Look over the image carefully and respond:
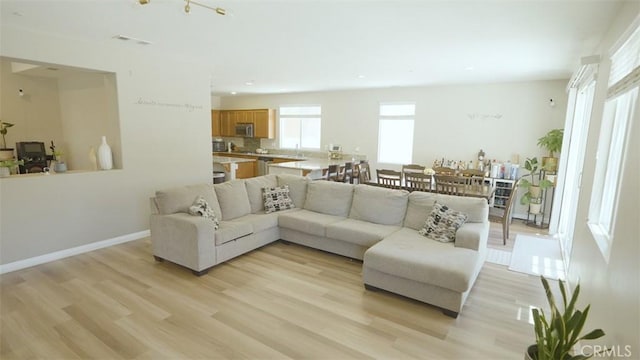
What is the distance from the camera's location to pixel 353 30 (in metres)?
3.34

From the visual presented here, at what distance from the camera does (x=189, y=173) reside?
5434 millimetres

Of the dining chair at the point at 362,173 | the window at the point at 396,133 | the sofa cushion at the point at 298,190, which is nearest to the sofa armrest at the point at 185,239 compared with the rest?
the sofa cushion at the point at 298,190

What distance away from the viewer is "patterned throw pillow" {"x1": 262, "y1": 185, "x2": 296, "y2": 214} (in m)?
4.71

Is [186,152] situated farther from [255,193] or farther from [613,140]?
[613,140]

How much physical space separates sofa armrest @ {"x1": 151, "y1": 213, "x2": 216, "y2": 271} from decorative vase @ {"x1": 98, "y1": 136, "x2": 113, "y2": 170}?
1.24 meters

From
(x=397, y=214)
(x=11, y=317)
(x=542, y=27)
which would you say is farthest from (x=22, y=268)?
(x=542, y=27)

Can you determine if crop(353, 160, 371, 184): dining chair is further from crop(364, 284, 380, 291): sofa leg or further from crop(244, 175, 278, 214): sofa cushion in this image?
crop(364, 284, 380, 291): sofa leg

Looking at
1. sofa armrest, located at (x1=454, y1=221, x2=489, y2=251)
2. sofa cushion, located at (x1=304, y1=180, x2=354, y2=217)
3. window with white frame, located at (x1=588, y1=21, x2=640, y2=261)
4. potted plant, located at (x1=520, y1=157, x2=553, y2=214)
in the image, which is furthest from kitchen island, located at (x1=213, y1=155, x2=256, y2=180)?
window with white frame, located at (x1=588, y1=21, x2=640, y2=261)

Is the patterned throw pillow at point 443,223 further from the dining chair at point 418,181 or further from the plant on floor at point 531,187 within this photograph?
the plant on floor at point 531,187

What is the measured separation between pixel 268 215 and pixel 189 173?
1851 mm

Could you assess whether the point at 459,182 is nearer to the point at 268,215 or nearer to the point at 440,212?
the point at 440,212

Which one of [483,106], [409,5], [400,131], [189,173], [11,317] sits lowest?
[11,317]

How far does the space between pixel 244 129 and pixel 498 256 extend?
7882 millimetres

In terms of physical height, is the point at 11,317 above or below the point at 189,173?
below
